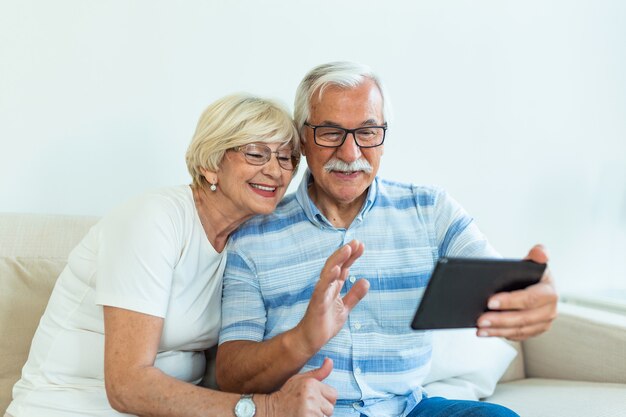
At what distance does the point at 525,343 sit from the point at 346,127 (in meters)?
1.09

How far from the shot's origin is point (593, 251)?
111 inches

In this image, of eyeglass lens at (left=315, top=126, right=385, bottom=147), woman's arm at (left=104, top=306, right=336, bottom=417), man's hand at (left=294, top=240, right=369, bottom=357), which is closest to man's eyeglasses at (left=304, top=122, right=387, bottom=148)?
eyeglass lens at (left=315, top=126, right=385, bottom=147)

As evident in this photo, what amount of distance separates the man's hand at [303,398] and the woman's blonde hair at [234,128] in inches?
19.9

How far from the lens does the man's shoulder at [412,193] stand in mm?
1666

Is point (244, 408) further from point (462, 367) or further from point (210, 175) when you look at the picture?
point (462, 367)

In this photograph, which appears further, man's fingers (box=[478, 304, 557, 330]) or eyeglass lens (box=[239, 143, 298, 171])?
eyeglass lens (box=[239, 143, 298, 171])

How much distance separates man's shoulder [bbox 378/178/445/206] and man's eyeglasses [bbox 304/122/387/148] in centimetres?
15

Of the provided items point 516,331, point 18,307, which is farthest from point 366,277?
point 18,307

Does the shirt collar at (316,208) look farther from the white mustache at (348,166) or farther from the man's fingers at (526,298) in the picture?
the man's fingers at (526,298)

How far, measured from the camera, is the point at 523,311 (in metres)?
1.26

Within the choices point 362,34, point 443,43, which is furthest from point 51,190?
point 443,43

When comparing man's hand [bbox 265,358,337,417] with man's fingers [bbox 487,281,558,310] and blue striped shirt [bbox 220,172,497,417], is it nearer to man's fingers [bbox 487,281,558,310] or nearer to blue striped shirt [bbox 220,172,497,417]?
blue striped shirt [bbox 220,172,497,417]

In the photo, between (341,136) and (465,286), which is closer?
(465,286)

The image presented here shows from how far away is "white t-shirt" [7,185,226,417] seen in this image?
1350 mm
